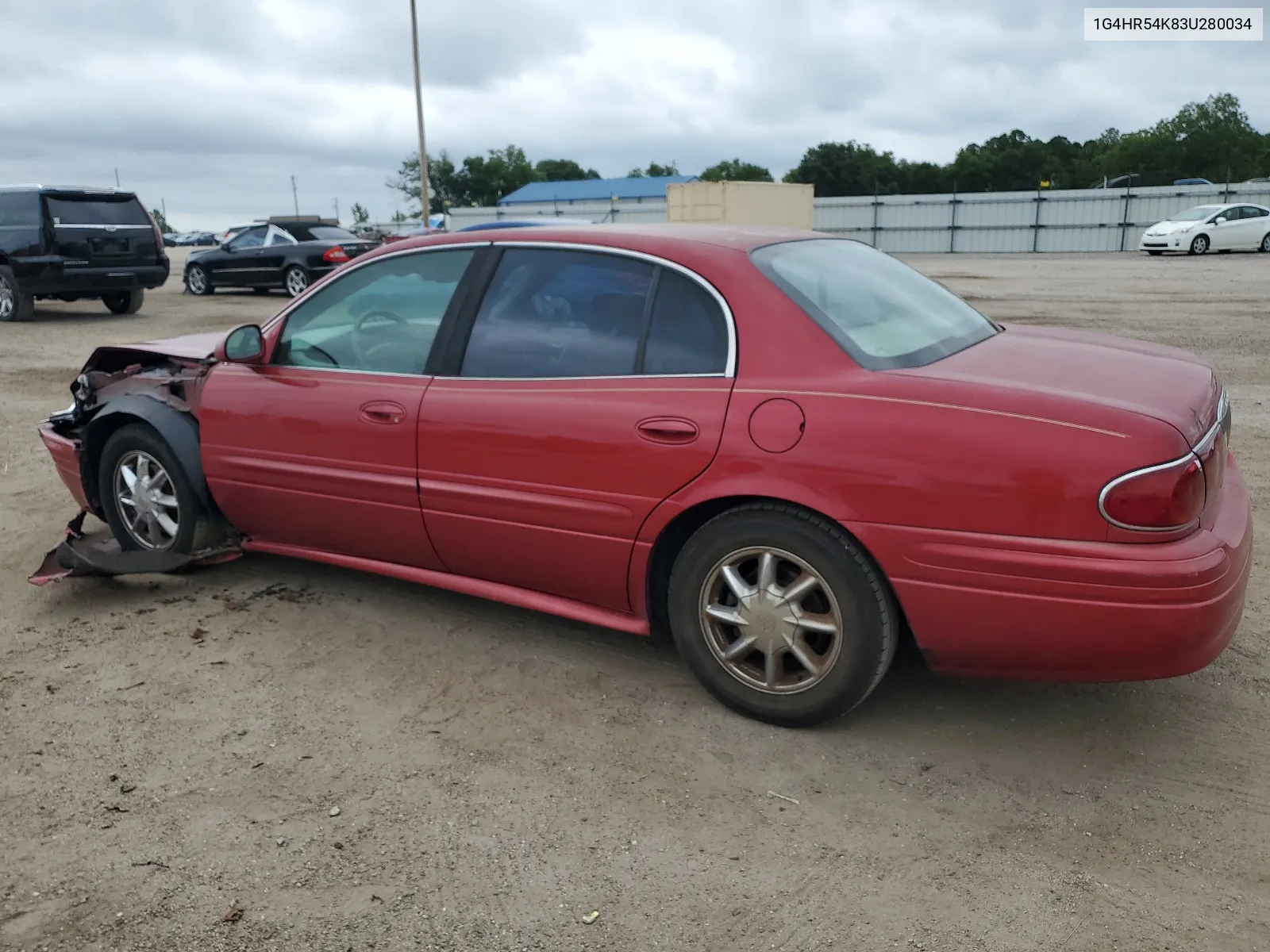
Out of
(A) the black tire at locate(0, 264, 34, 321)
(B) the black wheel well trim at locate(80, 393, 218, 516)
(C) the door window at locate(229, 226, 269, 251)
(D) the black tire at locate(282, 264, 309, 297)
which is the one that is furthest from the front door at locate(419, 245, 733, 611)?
(C) the door window at locate(229, 226, 269, 251)

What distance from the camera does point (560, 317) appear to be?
3639 mm

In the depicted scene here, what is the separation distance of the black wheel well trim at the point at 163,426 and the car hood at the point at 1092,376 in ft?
9.95

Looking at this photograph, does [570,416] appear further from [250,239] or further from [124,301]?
[250,239]

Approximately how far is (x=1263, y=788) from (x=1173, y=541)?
0.81m

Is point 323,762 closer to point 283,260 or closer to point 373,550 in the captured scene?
point 373,550

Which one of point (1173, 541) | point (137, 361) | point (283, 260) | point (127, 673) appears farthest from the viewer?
point (283, 260)

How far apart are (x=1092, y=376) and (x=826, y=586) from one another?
1.02 m

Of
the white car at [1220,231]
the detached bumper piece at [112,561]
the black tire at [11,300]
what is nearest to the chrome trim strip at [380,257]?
the detached bumper piece at [112,561]

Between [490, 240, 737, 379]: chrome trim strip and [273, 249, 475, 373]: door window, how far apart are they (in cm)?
28

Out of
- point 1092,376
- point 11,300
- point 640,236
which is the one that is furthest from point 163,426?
point 11,300

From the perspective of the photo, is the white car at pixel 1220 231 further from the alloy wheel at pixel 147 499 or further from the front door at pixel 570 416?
the alloy wheel at pixel 147 499

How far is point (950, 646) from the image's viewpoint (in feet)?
9.82

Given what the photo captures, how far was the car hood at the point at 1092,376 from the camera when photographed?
286 centimetres

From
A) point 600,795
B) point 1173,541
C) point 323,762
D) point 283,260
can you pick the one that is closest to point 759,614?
point 600,795
